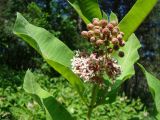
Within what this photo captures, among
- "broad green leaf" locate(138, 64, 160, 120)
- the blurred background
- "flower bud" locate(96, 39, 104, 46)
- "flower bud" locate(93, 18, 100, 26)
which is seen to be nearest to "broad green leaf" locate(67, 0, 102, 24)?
"flower bud" locate(93, 18, 100, 26)

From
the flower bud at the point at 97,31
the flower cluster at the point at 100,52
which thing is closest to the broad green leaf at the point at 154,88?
the flower cluster at the point at 100,52

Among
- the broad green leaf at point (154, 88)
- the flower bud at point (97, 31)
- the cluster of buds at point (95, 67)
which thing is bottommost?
the broad green leaf at point (154, 88)

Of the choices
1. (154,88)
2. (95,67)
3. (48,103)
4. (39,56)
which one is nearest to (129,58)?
(154,88)

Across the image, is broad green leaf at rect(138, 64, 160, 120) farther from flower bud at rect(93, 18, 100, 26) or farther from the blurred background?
the blurred background

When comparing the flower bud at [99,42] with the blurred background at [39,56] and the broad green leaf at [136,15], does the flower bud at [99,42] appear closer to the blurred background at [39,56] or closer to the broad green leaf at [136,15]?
the broad green leaf at [136,15]

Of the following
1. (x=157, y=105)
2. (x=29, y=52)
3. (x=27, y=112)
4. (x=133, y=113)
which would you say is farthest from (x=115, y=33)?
(x=29, y=52)

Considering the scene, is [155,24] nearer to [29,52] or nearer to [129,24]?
[29,52]
